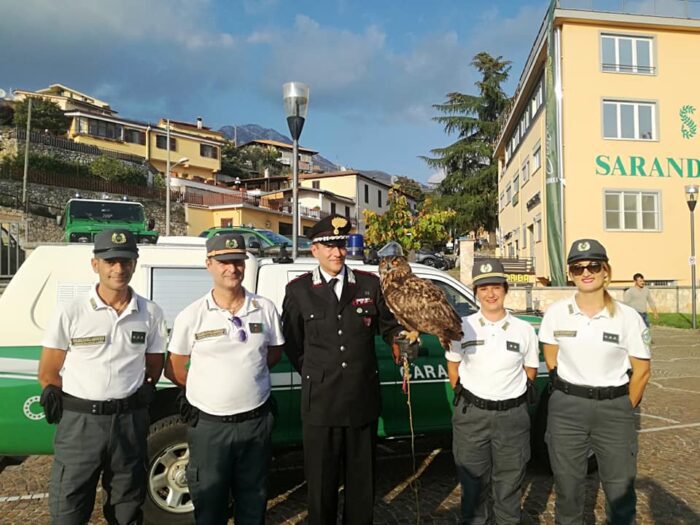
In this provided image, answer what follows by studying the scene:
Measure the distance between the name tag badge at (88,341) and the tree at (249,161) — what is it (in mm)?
54301

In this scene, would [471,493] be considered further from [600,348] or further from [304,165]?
[304,165]

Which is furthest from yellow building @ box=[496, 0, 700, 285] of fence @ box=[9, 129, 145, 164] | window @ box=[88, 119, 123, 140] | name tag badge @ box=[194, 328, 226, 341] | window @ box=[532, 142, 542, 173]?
window @ box=[88, 119, 123, 140]

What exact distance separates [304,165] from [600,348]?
66860mm

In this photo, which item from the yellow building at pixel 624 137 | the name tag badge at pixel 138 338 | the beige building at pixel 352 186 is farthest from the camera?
the beige building at pixel 352 186

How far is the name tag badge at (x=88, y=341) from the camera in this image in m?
2.81

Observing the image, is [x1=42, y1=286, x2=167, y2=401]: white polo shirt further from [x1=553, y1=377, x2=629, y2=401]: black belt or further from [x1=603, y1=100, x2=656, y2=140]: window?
[x1=603, y1=100, x2=656, y2=140]: window

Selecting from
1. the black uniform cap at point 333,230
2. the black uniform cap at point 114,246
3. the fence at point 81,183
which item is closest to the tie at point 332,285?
the black uniform cap at point 333,230

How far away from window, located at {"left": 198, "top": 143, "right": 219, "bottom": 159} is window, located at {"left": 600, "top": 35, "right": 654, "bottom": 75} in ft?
120

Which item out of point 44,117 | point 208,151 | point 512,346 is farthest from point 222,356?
point 208,151

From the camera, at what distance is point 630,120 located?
20594mm

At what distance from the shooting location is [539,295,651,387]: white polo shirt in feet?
9.78

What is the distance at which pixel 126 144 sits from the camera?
1773 inches

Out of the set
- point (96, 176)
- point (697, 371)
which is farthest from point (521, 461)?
point (96, 176)

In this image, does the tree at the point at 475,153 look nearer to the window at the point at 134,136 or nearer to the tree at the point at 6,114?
the window at the point at 134,136
